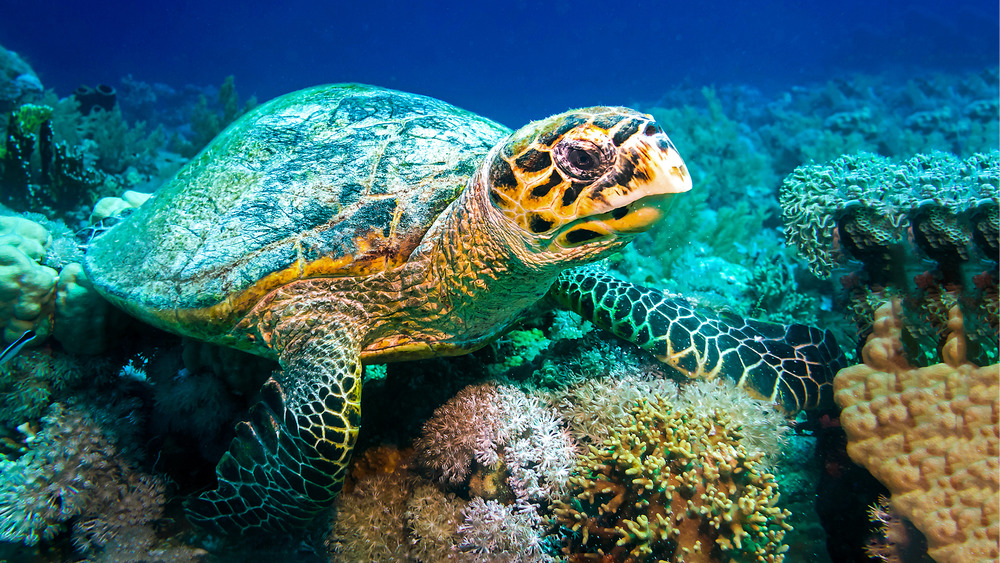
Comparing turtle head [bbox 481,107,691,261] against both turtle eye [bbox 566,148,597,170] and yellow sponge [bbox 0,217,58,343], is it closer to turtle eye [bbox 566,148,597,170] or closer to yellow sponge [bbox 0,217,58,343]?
turtle eye [bbox 566,148,597,170]

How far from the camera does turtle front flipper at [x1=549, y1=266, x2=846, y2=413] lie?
2.23 meters

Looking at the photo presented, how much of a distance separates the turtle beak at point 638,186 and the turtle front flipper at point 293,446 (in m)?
1.35

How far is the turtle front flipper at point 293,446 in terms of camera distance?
1.78 meters

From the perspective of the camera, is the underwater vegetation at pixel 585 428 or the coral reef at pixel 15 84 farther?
the coral reef at pixel 15 84

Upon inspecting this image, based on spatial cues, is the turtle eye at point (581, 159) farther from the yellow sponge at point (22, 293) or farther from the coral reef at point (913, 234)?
the yellow sponge at point (22, 293)

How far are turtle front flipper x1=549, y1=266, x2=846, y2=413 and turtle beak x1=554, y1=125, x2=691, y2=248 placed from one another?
114 centimetres

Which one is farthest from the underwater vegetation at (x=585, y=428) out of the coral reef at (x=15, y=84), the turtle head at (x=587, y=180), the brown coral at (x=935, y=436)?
the coral reef at (x=15, y=84)

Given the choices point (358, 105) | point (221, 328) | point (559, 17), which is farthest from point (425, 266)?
point (559, 17)

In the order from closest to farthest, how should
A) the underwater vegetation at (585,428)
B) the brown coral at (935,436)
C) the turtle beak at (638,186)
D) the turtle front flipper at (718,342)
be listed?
the turtle beak at (638,186) → the brown coral at (935,436) → the underwater vegetation at (585,428) → the turtle front flipper at (718,342)

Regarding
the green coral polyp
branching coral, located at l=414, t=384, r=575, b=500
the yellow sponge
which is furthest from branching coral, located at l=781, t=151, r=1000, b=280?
the green coral polyp

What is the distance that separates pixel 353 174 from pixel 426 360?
1215 mm

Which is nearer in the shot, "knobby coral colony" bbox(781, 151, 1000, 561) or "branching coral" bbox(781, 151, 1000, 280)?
"knobby coral colony" bbox(781, 151, 1000, 561)

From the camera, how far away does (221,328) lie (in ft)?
6.82

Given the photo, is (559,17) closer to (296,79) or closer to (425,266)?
(296,79)
